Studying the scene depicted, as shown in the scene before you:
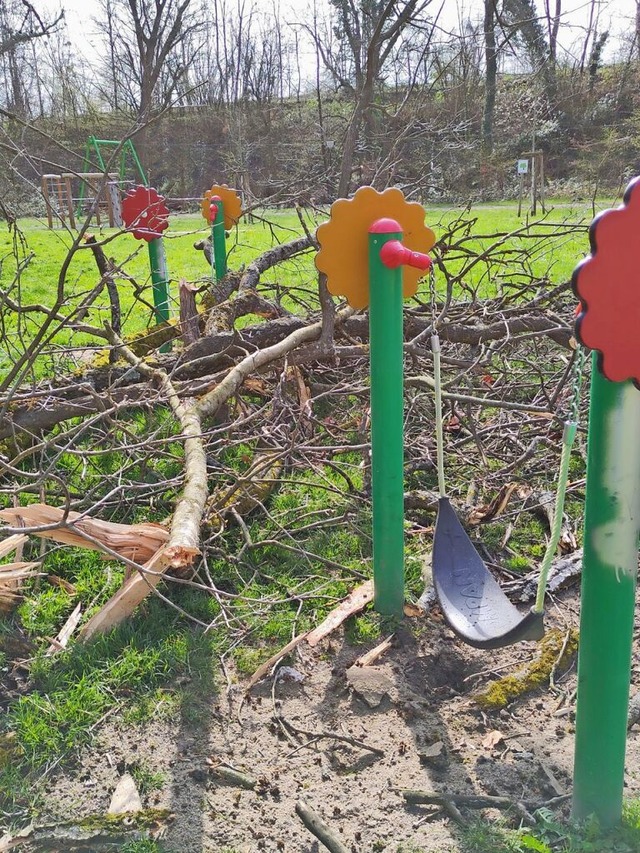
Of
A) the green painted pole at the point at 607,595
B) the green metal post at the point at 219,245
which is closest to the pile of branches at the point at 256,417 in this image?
the green metal post at the point at 219,245

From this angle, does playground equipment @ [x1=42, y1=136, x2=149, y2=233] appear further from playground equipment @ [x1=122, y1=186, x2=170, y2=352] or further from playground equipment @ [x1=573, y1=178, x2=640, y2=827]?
playground equipment @ [x1=573, y1=178, x2=640, y2=827]

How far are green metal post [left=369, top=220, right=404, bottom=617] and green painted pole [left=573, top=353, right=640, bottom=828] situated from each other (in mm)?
1076

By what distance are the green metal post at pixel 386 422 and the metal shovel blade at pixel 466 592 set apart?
23 cm

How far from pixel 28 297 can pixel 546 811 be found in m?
7.64

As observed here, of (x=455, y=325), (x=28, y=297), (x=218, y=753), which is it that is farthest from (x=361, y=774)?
(x=28, y=297)

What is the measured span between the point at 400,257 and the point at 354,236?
22 cm

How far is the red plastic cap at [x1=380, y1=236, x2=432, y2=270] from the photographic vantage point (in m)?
2.41

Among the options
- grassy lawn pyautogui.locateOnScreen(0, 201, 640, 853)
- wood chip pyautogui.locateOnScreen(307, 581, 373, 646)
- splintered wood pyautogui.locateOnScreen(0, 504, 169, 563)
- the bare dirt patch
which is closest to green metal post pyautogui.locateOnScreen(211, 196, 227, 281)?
grassy lawn pyautogui.locateOnScreen(0, 201, 640, 853)

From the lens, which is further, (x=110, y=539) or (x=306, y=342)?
(x=306, y=342)

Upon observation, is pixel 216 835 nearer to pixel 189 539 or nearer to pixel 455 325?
pixel 189 539

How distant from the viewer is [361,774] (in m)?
2.07

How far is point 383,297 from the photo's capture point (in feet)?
8.31

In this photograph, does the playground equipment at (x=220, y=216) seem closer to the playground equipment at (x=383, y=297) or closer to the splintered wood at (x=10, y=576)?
the playground equipment at (x=383, y=297)

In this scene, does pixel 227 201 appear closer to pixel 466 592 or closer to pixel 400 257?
pixel 400 257
